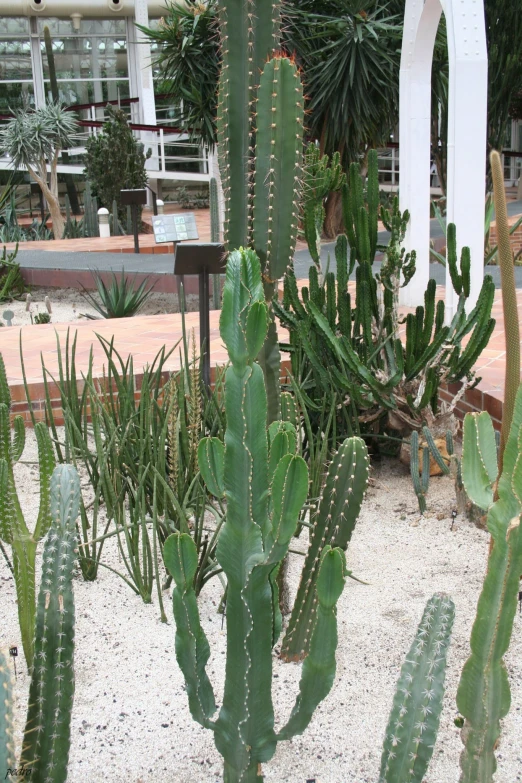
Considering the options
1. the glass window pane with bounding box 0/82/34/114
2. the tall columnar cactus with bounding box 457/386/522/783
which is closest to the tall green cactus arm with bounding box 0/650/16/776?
the tall columnar cactus with bounding box 457/386/522/783

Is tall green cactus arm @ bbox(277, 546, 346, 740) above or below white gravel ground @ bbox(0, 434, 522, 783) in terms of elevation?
above

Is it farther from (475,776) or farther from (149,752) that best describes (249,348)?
(149,752)

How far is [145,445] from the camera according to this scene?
3201 mm

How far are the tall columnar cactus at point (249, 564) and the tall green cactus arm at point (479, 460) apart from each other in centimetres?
34

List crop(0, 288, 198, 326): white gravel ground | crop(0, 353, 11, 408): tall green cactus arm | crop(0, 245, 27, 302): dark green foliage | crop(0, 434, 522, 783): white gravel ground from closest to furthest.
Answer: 1. crop(0, 434, 522, 783): white gravel ground
2. crop(0, 353, 11, 408): tall green cactus arm
3. crop(0, 288, 198, 326): white gravel ground
4. crop(0, 245, 27, 302): dark green foliage

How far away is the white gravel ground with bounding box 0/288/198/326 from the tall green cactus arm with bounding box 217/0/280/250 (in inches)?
257

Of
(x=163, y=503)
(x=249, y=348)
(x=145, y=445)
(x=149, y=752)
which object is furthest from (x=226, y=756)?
(x=145, y=445)

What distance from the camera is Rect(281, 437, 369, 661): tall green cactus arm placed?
2.26 m

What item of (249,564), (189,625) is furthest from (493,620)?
(189,625)

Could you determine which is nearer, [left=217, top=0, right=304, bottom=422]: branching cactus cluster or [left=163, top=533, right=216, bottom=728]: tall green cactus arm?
[left=163, top=533, right=216, bottom=728]: tall green cactus arm

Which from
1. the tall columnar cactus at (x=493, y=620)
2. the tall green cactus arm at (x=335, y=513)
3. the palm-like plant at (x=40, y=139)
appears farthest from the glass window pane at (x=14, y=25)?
the tall columnar cactus at (x=493, y=620)

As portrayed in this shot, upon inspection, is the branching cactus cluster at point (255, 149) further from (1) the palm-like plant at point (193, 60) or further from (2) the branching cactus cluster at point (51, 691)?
(1) the palm-like plant at point (193, 60)

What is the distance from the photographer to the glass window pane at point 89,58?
21266 millimetres

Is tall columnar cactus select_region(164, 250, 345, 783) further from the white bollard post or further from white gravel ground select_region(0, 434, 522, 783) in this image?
the white bollard post
